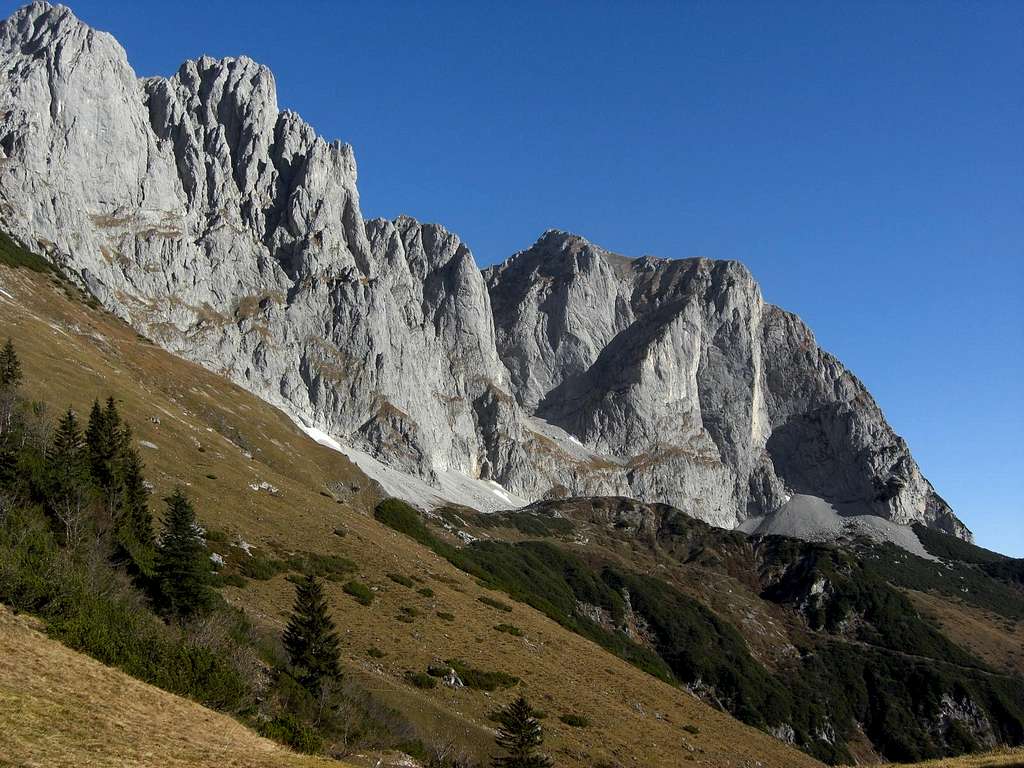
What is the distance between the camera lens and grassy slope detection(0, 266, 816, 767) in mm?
52062

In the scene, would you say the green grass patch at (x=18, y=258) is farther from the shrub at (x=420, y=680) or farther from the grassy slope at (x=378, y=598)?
the shrub at (x=420, y=680)

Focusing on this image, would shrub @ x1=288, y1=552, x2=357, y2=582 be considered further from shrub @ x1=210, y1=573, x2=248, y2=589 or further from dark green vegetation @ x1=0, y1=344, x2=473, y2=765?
shrub @ x1=210, y1=573, x2=248, y2=589

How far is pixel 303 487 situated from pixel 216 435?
13475 millimetres

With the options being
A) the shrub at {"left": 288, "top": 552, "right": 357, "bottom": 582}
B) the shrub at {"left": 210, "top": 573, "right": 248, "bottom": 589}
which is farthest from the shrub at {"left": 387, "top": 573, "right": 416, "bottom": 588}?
the shrub at {"left": 210, "top": 573, "right": 248, "bottom": 589}

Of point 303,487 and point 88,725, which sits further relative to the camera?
point 303,487

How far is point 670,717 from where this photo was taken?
64.8 m

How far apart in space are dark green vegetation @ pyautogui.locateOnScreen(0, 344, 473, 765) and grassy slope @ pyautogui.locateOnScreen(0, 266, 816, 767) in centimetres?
559

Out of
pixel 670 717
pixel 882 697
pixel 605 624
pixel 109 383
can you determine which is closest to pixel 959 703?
pixel 882 697

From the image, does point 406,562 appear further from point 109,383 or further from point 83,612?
point 83,612

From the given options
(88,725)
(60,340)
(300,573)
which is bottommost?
(88,725)

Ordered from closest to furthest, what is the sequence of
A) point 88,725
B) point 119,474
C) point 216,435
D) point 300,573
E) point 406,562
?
point 88,725 < point 119,474 < point 300,573 < point 406,562 < point 216,435

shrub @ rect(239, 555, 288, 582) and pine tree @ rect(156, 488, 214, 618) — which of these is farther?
shrub @ rect(239, 555, 288, 582)

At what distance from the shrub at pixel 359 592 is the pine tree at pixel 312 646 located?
60.2 ft

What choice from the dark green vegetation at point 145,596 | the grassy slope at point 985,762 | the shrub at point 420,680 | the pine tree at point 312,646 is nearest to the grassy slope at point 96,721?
the dark green vegetation at point 145,596
